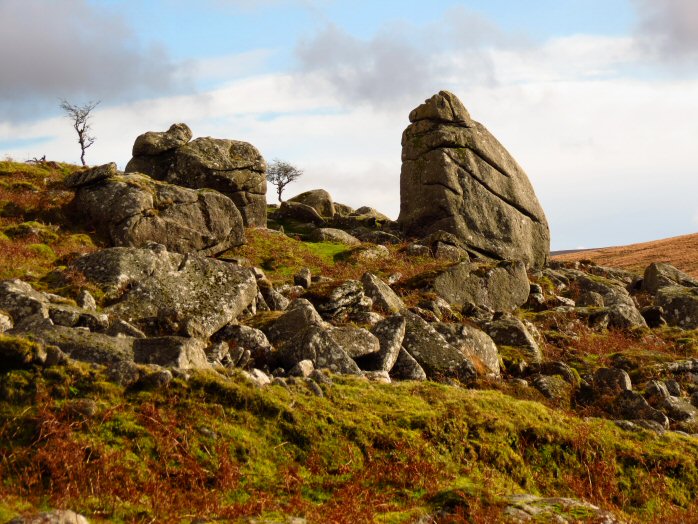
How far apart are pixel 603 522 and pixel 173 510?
4981mm

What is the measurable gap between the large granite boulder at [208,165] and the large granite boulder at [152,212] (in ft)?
22.2

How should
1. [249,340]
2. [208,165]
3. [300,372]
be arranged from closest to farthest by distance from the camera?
[300,372] → [249,340] → [208,165]

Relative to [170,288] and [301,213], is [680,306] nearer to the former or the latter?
[170,288]

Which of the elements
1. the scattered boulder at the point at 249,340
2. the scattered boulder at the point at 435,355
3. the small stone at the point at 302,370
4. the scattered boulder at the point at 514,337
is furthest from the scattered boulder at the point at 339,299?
the small stone at the point at 302,370

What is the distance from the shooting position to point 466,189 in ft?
136

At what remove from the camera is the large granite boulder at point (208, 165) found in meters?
39.2

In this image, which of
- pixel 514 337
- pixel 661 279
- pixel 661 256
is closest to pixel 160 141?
pixel 514 337

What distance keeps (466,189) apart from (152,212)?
18831 mm

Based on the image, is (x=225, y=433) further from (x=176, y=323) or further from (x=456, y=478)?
(x=176, y=323)

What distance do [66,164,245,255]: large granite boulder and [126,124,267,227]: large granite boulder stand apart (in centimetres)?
677

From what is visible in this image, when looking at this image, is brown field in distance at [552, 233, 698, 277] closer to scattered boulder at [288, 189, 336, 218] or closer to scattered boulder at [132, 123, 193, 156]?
scattered boulder at [288, 189, 336, 218]

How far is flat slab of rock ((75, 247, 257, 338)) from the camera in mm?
18125

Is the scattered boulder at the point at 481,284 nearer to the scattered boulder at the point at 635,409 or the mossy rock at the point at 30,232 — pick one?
the scattered boulder at the point at 635,409

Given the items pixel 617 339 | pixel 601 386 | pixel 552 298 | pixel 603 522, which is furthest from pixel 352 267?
pixel 603 522
